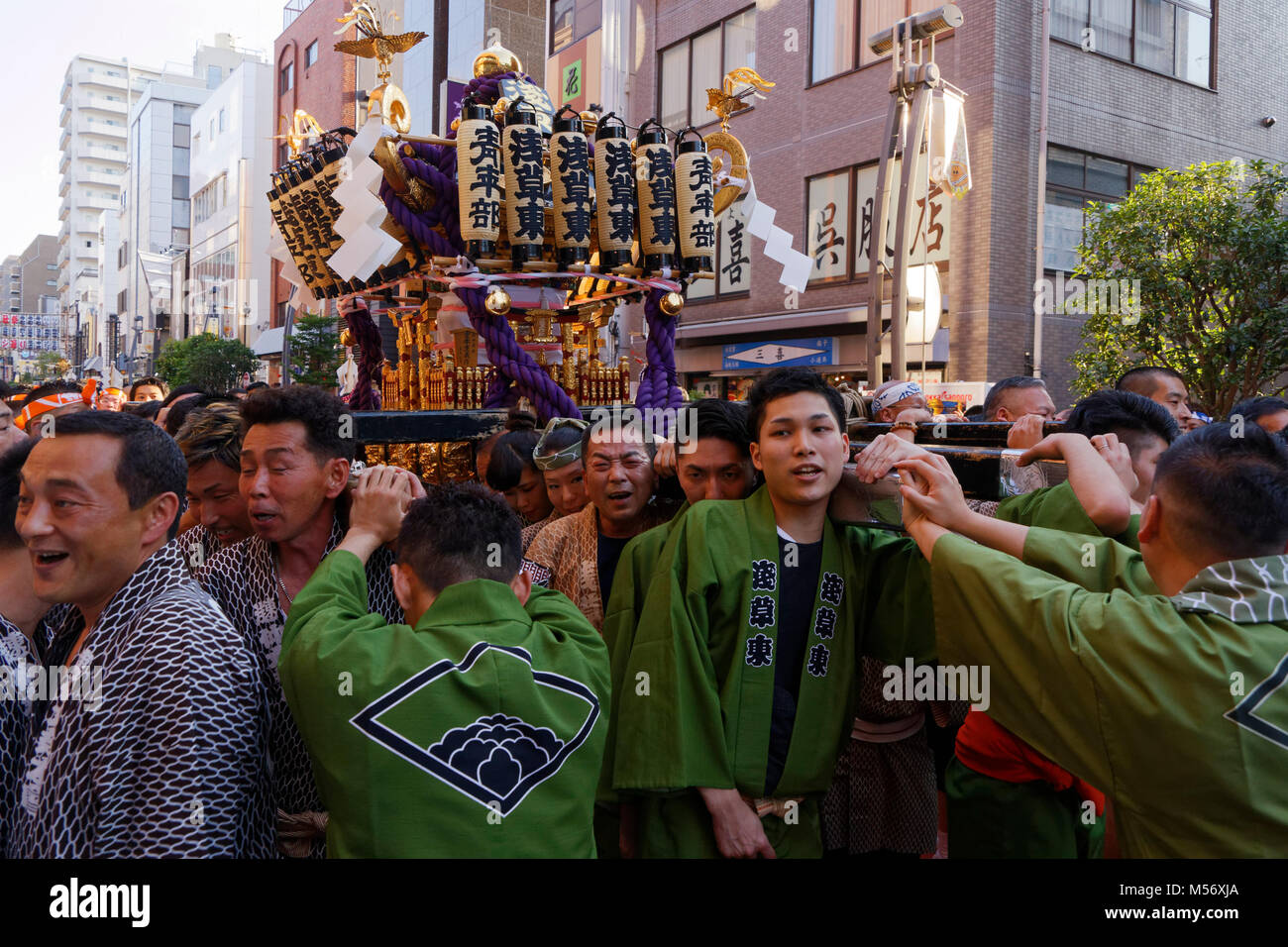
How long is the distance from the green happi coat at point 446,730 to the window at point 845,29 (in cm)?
1637

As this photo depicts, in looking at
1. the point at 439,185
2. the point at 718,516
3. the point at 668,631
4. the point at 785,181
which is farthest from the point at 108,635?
the point at 785,181

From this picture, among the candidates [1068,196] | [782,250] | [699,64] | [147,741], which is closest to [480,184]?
[782,250]

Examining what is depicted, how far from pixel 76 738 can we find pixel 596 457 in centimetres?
183

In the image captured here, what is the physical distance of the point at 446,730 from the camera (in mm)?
1871

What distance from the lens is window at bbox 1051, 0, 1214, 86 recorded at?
15164mm

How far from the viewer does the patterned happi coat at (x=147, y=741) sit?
1647 mm

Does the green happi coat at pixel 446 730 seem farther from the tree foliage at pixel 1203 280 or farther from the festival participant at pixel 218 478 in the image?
the tree foliage at pixel 1203 280

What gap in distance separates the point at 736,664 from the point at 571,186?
393cm

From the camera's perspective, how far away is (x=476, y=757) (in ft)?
6.17

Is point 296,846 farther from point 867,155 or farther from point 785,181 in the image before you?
point 785,181

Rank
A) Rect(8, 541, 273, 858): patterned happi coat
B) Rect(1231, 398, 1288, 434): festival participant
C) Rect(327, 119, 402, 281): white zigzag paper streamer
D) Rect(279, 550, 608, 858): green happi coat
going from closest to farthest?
1. Rect(8, 541, 273, 858): patterned happi coat
2. Rect(279, 550, 608, 858): green happi coat
3. Rect(327, 119, 402, 281): white zigzag paper streamer
4. Rect(1231, 398, 1288, 434): festival participant

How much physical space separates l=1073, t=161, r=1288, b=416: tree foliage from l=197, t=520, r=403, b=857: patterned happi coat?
11.5 m

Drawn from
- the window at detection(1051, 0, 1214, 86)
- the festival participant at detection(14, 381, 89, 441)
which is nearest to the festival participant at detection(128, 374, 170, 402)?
the festival participant at detection(14, 381, 89, 441)

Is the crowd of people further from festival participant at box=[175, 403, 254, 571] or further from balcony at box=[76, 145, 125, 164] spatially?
balcony at box=[76, 145, 125, 164]
